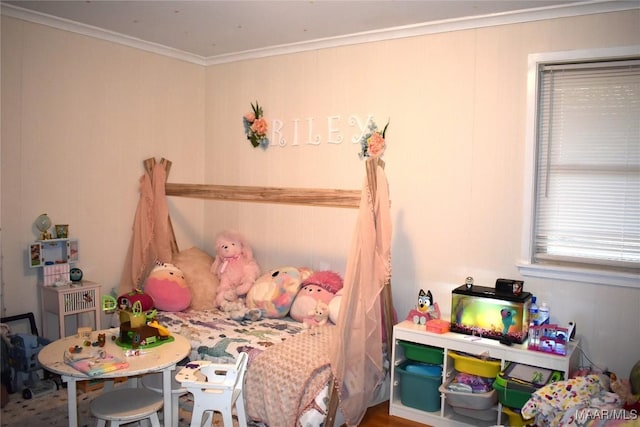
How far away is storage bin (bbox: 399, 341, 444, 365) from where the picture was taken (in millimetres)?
3250

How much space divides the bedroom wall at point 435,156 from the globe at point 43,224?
5.32ft

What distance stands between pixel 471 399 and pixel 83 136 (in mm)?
3291

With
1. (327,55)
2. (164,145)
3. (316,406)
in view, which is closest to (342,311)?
(316,406)

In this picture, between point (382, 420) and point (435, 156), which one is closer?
point (382, 420)

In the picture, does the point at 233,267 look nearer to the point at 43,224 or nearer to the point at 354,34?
the point at 43,224

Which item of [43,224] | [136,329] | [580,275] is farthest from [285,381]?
[43,224]

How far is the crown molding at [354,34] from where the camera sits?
9.95 feet

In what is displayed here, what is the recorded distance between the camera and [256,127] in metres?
4.44

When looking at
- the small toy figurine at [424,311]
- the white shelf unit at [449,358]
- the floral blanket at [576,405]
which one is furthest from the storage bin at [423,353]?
the floral blanket at [576,405]

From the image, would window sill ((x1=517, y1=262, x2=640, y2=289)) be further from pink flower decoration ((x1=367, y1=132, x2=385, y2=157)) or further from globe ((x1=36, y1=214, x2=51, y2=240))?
globe ((x1=36, y1=214, x2=51, y2=240))

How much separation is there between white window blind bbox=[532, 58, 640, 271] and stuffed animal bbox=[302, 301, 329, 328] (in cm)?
145

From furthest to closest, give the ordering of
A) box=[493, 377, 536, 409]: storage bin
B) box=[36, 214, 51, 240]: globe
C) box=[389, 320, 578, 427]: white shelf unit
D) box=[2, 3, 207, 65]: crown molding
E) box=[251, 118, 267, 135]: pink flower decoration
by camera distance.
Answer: box=[251, 118, 267, 135]: pink flower decoration → box=[36, 214, 51, 240]: globe → box=[2, 3, 207, 65]: crown molding → box=[389, 320, 578, 427]: white shelf unit → box=[493, 377, 536, 409]: storage bin

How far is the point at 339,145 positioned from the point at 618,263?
2066 millimetres

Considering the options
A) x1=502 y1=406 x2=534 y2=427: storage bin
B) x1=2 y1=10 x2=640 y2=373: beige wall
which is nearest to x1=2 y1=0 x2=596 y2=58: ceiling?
x1=2 y1=10 x2=640 y2=373: beige wall
